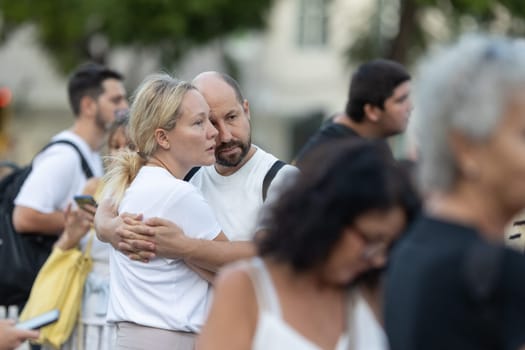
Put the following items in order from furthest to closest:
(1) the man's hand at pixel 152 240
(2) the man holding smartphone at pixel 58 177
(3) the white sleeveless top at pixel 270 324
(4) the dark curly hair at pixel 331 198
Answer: (2) the man holding smartphone at pixel 58 177
(1) the man's hand at pixel 152 240
(3) the white sleeveless top at pixel 270 324
(4) the dark curly hair at pixel 331 198

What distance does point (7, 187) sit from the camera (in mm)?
7406

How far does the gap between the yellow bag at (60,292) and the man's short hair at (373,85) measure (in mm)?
1544

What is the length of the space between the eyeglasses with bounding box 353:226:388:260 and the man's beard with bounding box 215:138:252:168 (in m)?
2.01

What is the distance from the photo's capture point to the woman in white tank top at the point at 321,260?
313 cm

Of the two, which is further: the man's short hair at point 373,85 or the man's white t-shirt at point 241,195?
the man's short hair at point 373,85

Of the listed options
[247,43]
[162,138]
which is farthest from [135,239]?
[247,43]

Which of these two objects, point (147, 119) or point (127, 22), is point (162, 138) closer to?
point (147, 119)

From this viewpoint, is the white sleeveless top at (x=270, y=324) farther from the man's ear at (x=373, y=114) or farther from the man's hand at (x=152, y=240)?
the man's ear at (x=373, y=114)

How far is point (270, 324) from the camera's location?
3250 millimetres

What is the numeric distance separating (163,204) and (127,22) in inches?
819

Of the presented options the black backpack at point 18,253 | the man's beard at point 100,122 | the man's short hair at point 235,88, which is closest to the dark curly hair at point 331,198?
the man's short hair at point 235,88

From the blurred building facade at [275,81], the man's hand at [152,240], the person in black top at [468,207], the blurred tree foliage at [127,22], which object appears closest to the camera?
the person in black top at [468,207]

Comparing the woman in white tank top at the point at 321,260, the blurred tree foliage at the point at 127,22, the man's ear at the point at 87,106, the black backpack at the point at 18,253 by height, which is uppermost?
the woman in white tank top at the point at 321,260

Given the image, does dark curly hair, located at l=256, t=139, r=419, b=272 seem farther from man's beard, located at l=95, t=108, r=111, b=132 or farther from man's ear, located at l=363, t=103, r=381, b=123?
man's beard, located at l=95, t=108, r=111, b=132
